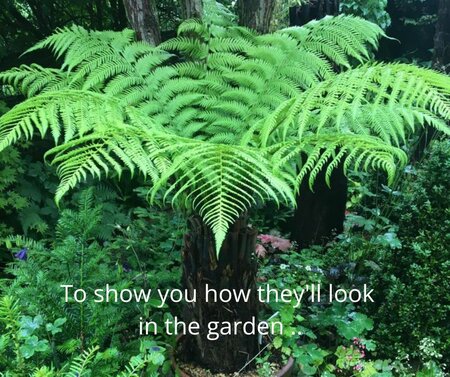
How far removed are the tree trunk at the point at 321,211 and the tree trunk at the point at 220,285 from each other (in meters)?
1.07

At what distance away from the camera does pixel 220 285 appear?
1417 millimetres

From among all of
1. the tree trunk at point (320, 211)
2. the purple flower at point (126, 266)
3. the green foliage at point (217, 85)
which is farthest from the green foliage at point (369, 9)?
the purple flower at point (126, 266)

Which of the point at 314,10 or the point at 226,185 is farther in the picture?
the point at 314,10

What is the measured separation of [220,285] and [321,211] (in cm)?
123

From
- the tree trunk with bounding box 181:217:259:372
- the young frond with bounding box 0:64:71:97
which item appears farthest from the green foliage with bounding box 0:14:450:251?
the tree trunk with bounding box 181:217:259:372

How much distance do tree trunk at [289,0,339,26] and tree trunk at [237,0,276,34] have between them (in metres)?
0.28

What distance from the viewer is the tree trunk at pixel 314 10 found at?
88.4 inches

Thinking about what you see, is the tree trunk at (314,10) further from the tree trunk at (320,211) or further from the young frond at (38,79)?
the young frond at (38,79)

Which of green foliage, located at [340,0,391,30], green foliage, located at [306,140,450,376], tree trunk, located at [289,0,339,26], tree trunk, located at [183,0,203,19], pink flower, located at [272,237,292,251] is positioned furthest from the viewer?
green foliage, located at [340,0,391,30]

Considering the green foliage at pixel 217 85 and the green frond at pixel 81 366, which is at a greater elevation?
the green foliage at pixel 217 85

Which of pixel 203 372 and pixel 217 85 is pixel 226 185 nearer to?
pixel 217 85

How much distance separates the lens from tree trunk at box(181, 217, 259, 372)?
1391mm

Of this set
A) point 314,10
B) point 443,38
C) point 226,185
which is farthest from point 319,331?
point 443,38

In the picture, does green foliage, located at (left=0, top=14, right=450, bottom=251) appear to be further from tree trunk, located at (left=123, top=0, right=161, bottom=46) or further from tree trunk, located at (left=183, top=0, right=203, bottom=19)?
tree trunk, located at (left=123, top=0, right=161, bottom=46)
